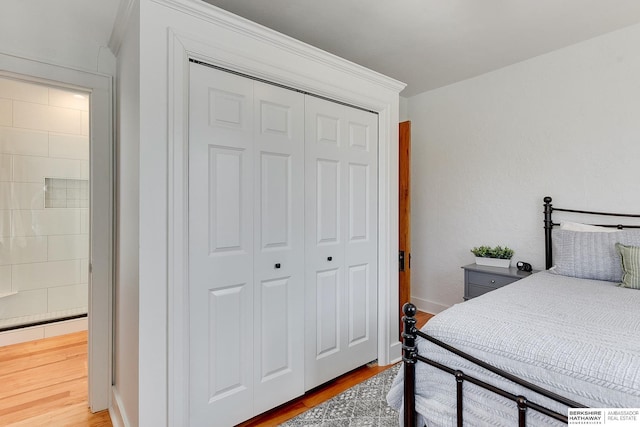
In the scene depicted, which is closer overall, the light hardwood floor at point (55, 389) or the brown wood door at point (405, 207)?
the light hardwood floor at point (55, 389)

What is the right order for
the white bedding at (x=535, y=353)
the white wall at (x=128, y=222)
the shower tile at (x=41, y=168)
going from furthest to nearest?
the shower tile at (x=41, y=168)
the white wall at (x=128, y=222)
the white bedding at (x=535, y=353)

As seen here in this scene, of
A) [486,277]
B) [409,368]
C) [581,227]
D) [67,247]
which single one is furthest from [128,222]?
[581,227]

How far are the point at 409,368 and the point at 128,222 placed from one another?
1.55 metres

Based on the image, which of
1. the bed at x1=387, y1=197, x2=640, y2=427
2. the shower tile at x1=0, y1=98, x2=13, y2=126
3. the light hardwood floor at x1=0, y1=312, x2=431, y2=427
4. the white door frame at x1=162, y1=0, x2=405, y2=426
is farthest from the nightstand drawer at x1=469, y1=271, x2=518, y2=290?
the shower tile at x1=0, y1=98, x2=13, y2=126

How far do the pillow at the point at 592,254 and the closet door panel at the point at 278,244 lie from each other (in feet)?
6.15

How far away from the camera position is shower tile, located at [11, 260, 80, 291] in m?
3.11

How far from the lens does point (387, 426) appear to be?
1801 millimetres

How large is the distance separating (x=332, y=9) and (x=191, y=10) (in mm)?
972

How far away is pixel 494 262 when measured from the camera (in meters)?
2.92

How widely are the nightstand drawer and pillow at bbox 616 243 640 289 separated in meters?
0.74

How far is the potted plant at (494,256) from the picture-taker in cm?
288

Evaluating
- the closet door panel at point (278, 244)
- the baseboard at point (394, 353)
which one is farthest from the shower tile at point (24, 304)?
the baseboard at point (394, 353)

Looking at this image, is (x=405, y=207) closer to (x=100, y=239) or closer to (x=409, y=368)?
(x=409, y=368)

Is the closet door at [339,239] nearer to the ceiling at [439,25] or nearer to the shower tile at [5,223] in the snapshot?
the ceiling at [439,25]
